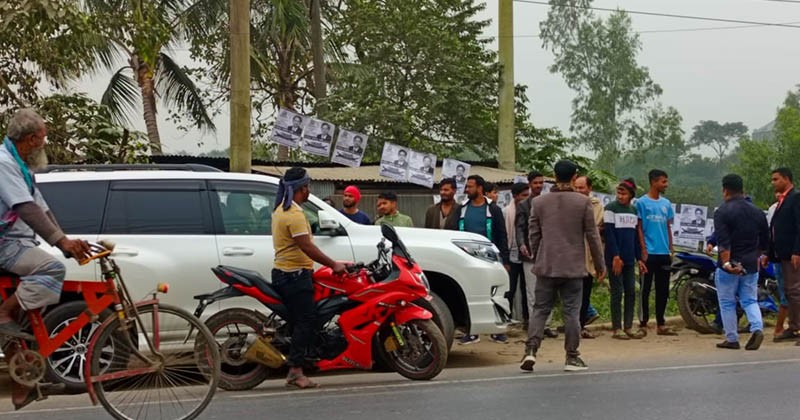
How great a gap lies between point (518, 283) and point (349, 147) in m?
4.31

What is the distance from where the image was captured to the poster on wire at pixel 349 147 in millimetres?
15367

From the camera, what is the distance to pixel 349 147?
50.4 ft

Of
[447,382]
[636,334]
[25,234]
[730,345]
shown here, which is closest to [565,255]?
[447,382]

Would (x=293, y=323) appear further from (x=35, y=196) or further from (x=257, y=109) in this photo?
(x=257, y=109)

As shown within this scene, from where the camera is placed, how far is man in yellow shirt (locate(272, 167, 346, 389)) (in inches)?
300

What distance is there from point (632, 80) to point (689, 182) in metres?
35.6

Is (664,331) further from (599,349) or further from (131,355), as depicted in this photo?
(131,355)

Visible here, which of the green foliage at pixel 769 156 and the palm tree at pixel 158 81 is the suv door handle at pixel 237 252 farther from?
the green foliage at pixel 769 156

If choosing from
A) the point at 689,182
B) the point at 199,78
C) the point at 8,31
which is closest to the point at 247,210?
the point at 8,31

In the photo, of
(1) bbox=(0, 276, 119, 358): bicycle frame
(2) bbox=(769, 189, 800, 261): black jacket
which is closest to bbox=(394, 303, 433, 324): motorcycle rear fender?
(1) bbox=(0, 276, 119, 358): bicycle frame

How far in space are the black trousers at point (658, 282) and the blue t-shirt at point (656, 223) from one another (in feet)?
0.33

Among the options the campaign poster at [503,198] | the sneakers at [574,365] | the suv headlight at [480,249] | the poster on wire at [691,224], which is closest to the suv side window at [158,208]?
the suv headlight at [480,249]

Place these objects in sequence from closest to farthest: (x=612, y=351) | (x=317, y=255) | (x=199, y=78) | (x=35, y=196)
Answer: (x=35, y=196)
(x=317, y=255)
(x=612, y=351)
(x=199, y=78)

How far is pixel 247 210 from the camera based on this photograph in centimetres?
888
